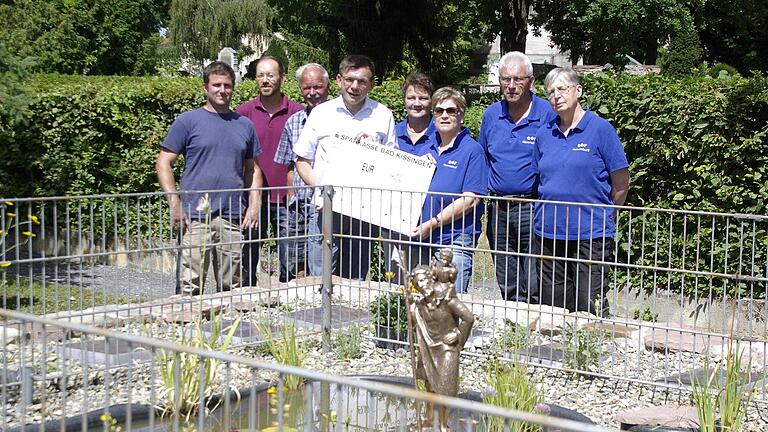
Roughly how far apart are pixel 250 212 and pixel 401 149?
1579 mm

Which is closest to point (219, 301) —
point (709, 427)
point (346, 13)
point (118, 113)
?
point (709, 427)

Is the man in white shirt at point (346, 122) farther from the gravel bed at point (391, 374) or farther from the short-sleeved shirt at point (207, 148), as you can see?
the gravel bed at point (391, 374)

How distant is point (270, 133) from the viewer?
8039 mm

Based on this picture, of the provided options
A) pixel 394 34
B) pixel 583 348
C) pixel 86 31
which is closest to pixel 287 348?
pixel 583 348

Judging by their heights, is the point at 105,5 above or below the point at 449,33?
above

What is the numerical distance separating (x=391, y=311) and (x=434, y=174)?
3.45 feet

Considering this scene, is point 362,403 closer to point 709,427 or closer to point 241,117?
point 709,427

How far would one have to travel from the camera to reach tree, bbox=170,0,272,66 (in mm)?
52438

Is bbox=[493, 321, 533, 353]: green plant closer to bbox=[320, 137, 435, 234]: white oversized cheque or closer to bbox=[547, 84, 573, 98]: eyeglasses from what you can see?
bbox=[320, 137, 435, 234]: white oversized cheque

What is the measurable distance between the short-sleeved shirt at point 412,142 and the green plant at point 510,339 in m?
1.56

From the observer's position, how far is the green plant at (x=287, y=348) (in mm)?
5498

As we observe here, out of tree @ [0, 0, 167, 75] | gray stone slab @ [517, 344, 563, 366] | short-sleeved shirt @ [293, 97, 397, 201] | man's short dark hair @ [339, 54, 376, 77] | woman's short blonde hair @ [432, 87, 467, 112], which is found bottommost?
gray stone slab @ [517, 344, 563, 366]

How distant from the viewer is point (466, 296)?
644 centimetres

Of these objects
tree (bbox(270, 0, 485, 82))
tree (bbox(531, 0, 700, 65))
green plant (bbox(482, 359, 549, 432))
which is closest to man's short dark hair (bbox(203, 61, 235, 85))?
green plant (bbox(482, 359, 549, 432))
